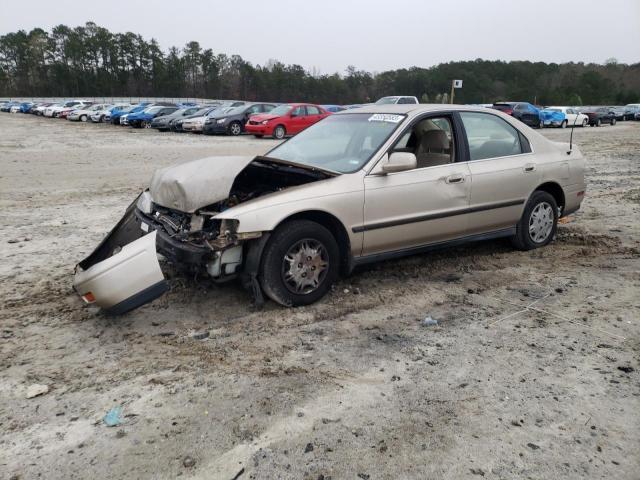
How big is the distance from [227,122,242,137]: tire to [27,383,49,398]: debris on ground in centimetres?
2215

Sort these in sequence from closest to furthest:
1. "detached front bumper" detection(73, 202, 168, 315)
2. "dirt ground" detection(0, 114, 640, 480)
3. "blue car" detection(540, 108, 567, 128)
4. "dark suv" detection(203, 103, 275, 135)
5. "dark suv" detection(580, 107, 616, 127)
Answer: "dirt ground" detection(0, 114, 640, 480) < "detached front bumper" detection(73, 202, 168, 315) < "dark suv" detection(203, 103, 275, 135) < "blue car" detection(540, 108, 567, 128) < "dark suv" detection(580, 107, 616, 127)

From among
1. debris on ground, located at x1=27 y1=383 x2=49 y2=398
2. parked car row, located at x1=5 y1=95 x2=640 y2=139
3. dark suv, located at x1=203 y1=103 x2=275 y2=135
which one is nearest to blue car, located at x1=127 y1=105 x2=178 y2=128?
parked car row, located at x1=5 y1=95 x2=640 y2=139

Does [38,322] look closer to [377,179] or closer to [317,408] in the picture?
[317,408]

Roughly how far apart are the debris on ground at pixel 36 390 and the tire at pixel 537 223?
4645mm

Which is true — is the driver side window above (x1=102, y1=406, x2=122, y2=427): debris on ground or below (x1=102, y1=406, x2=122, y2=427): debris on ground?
above

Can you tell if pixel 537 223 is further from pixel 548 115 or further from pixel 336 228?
pixel 548 115

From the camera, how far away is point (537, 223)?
19.1ft

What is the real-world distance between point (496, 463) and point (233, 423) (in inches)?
52.3

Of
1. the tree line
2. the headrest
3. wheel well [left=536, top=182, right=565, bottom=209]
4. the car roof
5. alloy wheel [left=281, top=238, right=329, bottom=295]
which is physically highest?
the tree line

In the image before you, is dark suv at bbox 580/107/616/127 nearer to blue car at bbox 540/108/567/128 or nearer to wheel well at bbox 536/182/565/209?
blue car at bbox 540/108/567/128

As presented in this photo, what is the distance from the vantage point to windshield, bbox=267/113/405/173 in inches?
185

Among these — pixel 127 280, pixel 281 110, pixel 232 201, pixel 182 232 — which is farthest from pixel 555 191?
pixel 281 110

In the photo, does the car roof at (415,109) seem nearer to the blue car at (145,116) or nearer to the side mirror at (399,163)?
the side mirror at (399,163)

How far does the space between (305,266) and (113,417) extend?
186 centimetres
